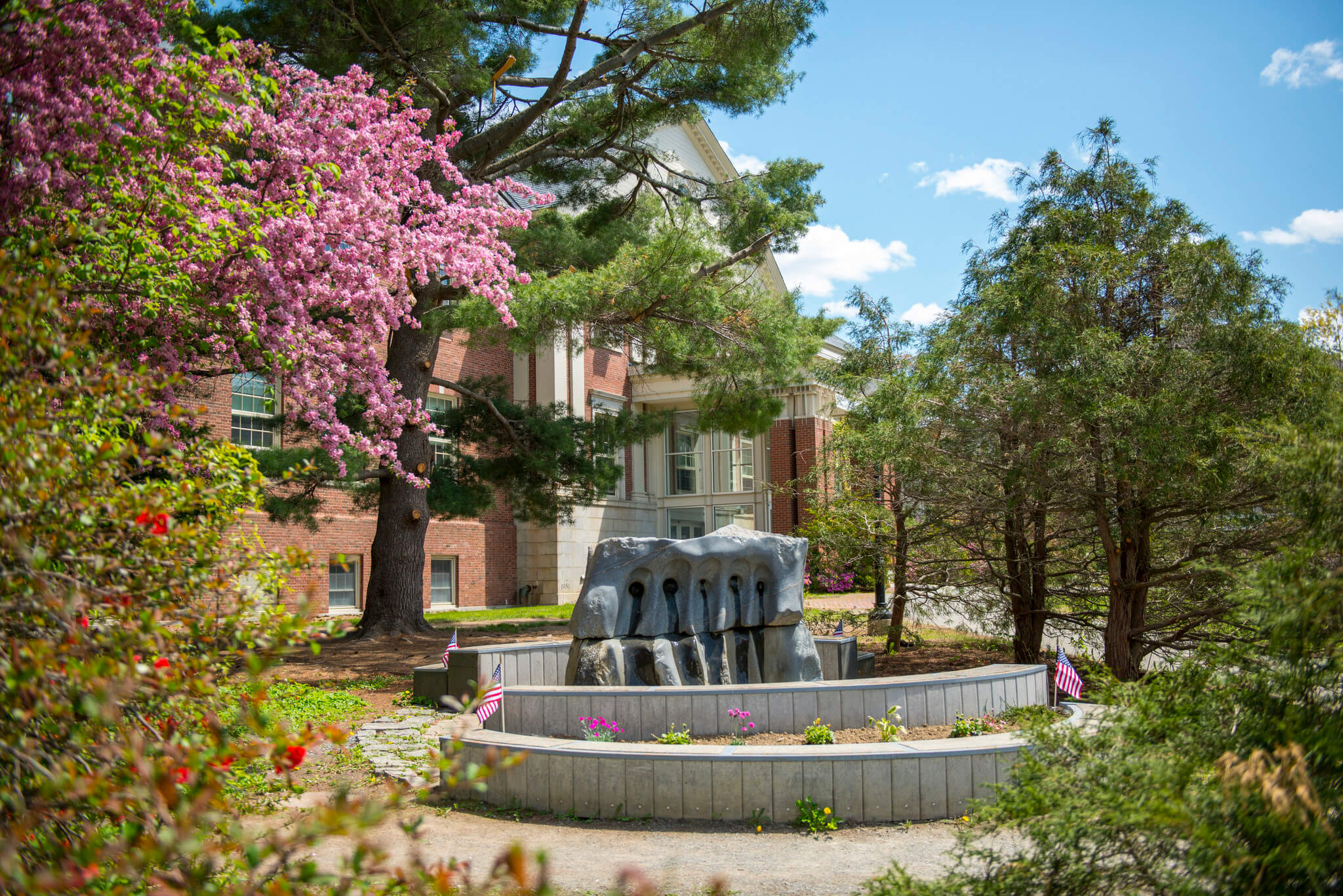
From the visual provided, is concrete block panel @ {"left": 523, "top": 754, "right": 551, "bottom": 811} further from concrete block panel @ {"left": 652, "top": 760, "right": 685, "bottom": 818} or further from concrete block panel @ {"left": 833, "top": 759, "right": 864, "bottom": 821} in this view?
concrete block panel @ {"left": 833, "top": 759, "right": 864, "bottom": 821}

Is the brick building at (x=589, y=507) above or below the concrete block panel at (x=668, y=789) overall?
above

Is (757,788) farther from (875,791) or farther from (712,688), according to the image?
(712,688)

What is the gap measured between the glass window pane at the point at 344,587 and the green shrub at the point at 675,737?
15874 mm

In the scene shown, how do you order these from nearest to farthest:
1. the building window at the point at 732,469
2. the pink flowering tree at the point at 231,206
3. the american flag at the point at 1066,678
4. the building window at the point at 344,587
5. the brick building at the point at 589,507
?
the pink flowering tree at the point at 231,206 → the american flag at the point at 1066,678 → the brick building at the point at 589,507 → the building window at the point at 344,587 → the building window at the point at 732,469

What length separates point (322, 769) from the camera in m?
7.99

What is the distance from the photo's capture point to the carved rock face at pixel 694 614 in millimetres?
9586

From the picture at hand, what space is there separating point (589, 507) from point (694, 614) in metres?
16.8

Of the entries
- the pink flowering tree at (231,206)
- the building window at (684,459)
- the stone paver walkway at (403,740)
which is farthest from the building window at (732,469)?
the stone paver walkway at (403,740)

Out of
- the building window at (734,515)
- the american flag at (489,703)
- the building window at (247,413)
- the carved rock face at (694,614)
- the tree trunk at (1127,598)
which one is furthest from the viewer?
A: the building window at (734,515)

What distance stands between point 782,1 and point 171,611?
1387 cm

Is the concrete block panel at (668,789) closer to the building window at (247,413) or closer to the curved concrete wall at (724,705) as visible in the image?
the curved concrete wall at (724,705)

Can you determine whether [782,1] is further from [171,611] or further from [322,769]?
[171,611]

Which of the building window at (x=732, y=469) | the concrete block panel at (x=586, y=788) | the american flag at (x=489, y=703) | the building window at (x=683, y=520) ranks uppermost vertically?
the building window at (x=732, y=469)

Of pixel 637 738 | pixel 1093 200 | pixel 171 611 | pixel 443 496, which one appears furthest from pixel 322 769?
pixel 1093 200
